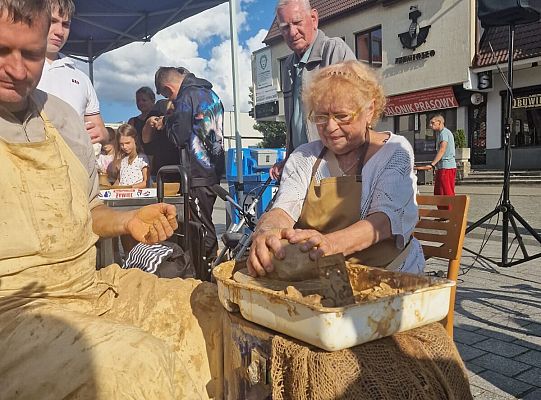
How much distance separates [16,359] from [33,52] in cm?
84

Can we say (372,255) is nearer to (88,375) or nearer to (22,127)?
(88,375)

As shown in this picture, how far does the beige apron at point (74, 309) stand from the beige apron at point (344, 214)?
515 mm

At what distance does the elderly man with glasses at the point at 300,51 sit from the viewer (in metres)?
3.17

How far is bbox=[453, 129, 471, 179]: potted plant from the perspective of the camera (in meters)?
16.1

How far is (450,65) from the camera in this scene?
16875 mm

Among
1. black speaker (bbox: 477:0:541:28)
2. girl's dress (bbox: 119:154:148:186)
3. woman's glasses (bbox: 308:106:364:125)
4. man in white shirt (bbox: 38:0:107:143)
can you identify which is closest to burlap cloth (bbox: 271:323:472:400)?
woman's glasses (bbox: 308:106:364:125)

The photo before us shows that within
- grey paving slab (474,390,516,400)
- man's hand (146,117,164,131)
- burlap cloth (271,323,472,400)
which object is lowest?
Answer: grey paving slab (474,390,516,400)

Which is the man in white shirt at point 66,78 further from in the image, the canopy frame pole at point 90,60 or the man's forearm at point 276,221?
the canopy frame pole at point 90,60

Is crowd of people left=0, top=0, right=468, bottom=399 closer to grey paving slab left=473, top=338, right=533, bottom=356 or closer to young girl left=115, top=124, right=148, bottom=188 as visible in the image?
grey paving slab left=473, top=338, right=533, bottom=356

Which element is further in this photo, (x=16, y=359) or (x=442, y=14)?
(x=442, y=14)

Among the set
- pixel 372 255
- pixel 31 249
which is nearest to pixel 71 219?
pixel 31 249

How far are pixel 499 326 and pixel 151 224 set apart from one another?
256cm

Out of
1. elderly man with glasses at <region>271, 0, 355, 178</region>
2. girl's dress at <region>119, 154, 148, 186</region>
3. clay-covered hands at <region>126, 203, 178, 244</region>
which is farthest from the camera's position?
girl's dress at <region>119, 154, 148, 186</region>

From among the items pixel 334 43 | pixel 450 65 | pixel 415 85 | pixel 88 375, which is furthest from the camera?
pixel 415 85
